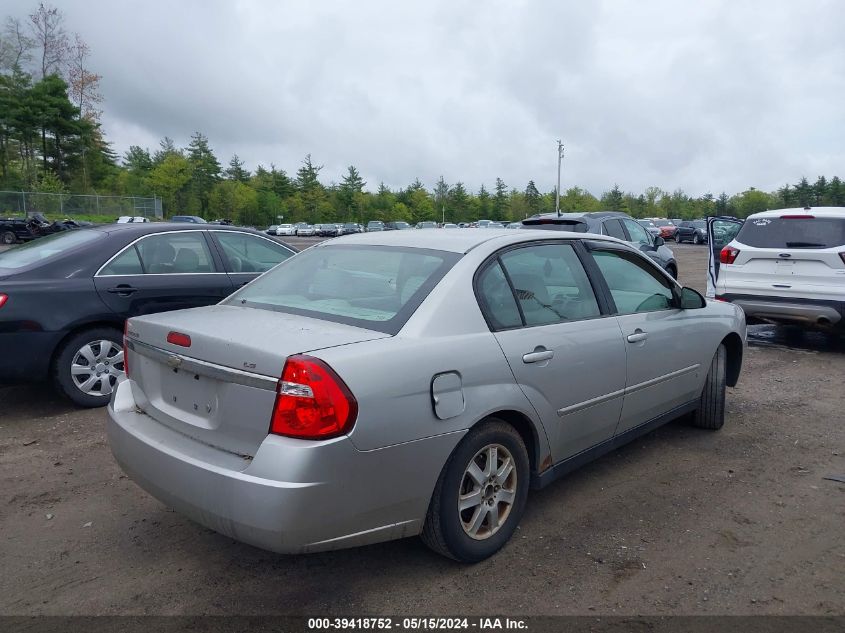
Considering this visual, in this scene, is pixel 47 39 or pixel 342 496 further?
pixel 47 39

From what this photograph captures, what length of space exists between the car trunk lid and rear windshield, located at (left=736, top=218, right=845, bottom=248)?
6995 mm

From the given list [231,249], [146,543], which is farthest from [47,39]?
[146,543]

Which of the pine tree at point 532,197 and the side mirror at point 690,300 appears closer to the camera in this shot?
the side mirror at point 690,300

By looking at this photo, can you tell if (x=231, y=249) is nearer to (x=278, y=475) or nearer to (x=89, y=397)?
(x=89, y=397)

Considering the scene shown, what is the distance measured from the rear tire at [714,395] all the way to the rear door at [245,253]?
4.02 m

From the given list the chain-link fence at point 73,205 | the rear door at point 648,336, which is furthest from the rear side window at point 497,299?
the chain-link fence at point 73,205

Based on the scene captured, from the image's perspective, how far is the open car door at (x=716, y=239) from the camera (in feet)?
31.1

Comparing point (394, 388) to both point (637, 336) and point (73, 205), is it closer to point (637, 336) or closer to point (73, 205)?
point (637, 336)

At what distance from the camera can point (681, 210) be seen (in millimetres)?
98250

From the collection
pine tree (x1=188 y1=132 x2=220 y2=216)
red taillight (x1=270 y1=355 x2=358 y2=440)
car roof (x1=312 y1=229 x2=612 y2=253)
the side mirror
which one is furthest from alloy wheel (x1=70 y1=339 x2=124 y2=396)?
pine tree (x1=188 y1=132 x2=220 y2=216)

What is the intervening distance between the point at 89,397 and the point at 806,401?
6.25 metres

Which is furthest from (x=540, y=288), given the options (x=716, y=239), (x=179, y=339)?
(x=716, y=239)

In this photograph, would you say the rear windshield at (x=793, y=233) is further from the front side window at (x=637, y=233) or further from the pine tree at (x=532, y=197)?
the pine tree at (x=532, y=197)

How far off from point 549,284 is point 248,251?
3872 mm
